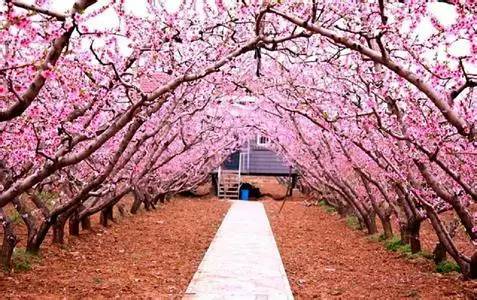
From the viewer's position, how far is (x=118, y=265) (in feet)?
33.2

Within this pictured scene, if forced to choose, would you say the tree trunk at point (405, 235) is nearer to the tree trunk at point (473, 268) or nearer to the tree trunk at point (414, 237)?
the tree trunk at point (414, 237)

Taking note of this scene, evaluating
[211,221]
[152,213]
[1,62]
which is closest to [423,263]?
[1,62]

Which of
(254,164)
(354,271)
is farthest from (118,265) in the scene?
(254,164)

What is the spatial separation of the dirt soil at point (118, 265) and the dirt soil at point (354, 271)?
5.84 feet

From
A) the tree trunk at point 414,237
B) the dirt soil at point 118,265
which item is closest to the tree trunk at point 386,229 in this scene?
the tree trunk at point 414,237

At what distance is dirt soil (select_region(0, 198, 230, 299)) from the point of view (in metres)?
7.93

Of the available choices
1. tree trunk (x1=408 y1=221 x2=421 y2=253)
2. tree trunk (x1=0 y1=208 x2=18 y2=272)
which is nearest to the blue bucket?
tree trunk (x1=408 y1=221 x2=421 y2=253)

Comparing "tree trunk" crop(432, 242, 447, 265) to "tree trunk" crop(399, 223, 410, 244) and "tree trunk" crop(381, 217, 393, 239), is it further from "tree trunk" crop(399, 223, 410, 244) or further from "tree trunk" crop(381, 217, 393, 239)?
"tree trunk" crop(381, 217, 393, 239)

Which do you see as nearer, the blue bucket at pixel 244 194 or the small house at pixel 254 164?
the blue bucket at pixel 244 194

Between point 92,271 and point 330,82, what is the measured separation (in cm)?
621

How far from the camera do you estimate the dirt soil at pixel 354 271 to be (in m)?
8.47

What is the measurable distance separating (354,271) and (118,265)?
12.9 ft

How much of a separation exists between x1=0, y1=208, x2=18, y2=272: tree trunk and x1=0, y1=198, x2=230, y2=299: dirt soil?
26 cm

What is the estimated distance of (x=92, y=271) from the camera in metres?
9.46
